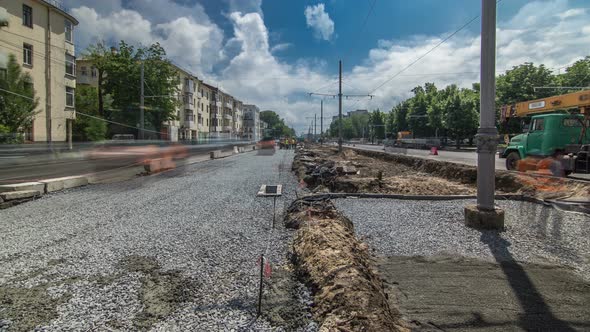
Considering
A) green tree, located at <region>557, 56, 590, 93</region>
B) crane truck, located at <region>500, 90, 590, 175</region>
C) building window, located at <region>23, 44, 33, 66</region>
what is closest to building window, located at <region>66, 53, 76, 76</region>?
building window, located at <region>23, 44, 33, 66</region>

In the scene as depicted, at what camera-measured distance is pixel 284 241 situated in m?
5.69

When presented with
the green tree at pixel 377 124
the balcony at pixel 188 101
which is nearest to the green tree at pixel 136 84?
the balcony at pixel 188 101

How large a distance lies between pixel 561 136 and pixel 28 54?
37728 mm

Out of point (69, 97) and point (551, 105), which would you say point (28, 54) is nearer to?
point (69, 97)

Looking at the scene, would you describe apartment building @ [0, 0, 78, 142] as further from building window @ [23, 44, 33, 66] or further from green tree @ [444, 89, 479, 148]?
green tree @ [444, 89, 479, 148]

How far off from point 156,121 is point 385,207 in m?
49.4

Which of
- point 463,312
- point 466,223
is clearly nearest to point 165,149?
point 466,223

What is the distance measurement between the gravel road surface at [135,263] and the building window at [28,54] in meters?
27.8

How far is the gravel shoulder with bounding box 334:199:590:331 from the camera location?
10.5 feet

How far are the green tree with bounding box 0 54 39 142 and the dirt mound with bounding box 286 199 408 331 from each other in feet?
81.6

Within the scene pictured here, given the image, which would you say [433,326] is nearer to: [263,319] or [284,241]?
[263,319]

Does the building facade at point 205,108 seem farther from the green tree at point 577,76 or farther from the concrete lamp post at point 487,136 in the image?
the concrete lamp post at point 487,136

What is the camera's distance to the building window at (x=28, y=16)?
29.3 meters

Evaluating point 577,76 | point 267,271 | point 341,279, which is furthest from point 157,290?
point 577,76
